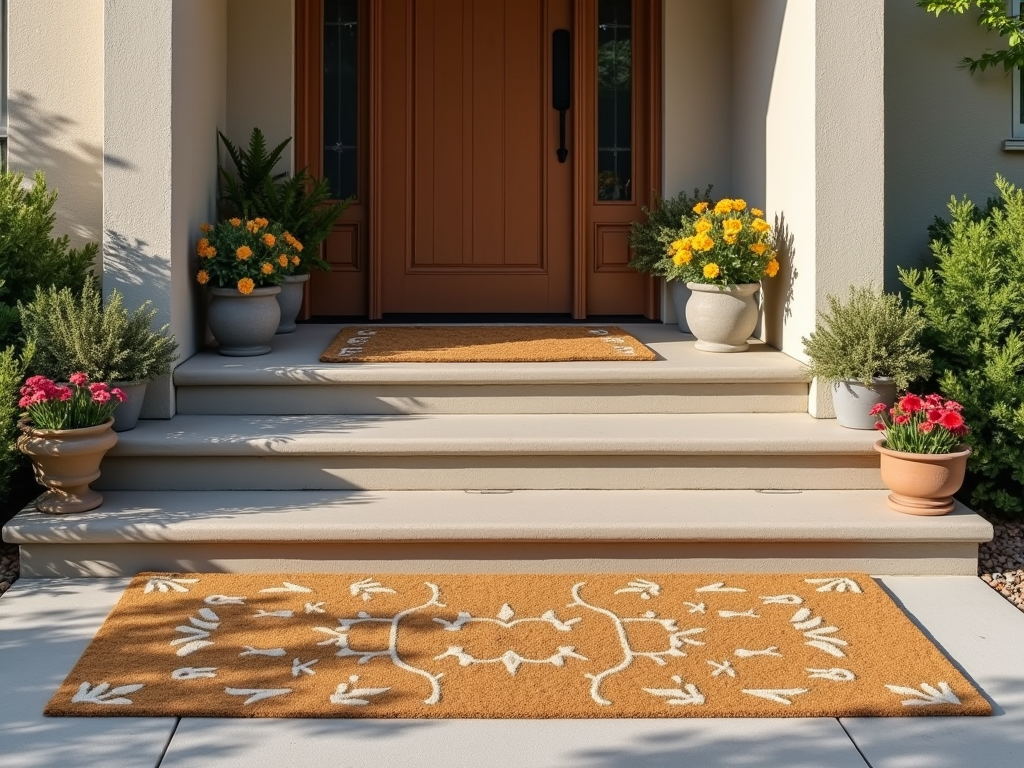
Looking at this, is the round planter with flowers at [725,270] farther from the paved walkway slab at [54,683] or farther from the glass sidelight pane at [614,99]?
the paved walkway slab at [54,683]

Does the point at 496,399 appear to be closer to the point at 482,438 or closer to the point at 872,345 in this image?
the point at 482,438

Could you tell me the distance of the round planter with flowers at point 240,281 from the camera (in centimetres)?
537

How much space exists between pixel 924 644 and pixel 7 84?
16.2ft

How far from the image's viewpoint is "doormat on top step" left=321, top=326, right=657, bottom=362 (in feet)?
17.6

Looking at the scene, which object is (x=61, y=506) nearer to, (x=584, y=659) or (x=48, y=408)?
(x=48, y=408)

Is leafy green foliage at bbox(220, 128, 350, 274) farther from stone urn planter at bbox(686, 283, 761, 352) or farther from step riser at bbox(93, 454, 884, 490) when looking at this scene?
stone urn planter at bbox(686, 283, 761, 352)

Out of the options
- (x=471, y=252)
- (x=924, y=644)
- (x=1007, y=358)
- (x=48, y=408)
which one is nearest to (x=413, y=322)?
(x=471, y=252)

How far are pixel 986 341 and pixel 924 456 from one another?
0.85 metres

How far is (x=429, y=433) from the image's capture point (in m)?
4.70

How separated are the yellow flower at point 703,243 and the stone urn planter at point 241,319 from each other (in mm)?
1960

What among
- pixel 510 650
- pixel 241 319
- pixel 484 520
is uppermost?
pixel 241 319

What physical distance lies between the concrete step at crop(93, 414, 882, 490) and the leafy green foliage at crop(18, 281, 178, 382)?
0.28m

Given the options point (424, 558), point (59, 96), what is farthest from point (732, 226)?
point (59, 96)

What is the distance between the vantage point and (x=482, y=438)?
4.61m
